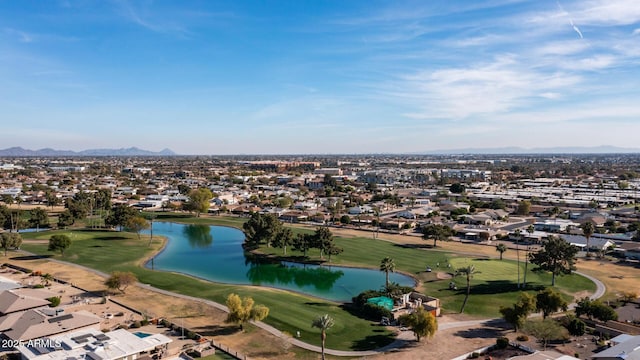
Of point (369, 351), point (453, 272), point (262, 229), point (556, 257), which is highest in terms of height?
point (556, 257)

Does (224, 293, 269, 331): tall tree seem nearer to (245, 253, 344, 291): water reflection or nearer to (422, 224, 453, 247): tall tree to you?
(245, 253, 344, 291): water reflection

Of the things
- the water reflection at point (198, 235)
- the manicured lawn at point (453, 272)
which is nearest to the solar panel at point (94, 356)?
the manicured lawn at point (453, 272)

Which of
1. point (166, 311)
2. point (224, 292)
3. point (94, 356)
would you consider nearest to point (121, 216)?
point (224, 292)

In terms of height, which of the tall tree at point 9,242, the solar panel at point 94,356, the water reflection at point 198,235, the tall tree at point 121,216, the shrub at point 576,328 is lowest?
the water reflection at point 198,235

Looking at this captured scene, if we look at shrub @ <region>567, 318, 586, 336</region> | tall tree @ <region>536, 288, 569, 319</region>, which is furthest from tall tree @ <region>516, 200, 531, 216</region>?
shrub @ <region>567, 318, 586, 336</region>

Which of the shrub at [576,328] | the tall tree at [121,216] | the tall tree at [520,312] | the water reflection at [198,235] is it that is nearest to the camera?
the shrub at [576,328]

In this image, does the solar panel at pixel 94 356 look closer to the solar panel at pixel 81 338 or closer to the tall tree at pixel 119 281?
the solar panel at pixel 81 338

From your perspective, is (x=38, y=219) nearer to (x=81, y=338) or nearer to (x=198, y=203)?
(x=198, y=203)
